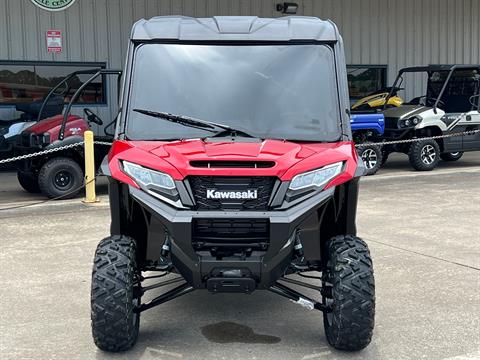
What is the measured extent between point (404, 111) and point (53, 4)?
8040 millimetres

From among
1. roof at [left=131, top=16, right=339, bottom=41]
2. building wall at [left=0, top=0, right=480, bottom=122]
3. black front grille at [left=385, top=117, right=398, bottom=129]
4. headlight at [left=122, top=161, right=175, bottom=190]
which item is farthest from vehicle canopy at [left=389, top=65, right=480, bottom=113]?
headlight at [left=122, top=161, right=175, bottom=190]

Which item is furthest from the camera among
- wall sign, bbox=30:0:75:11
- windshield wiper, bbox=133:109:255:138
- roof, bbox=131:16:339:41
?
wall sign, bbox=30:0:75:11

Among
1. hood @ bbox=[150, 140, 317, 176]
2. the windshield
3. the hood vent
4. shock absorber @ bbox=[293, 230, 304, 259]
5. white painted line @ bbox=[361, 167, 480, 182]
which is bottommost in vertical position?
white painted line @ bbox=[361, 167, 480, 182]

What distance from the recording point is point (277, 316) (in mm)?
4457

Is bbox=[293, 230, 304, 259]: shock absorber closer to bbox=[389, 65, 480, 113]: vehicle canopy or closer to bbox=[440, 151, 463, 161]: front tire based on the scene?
bbox=[389, 65, 480, 113]: vehicle canopy

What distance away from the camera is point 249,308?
464cm

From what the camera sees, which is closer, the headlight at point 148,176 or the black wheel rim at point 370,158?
the headlight at point 148,176

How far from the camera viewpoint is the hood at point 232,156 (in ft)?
11.6

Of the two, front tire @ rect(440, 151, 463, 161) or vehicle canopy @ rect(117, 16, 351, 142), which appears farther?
front tire @ rect(440, 151, 463, 161)

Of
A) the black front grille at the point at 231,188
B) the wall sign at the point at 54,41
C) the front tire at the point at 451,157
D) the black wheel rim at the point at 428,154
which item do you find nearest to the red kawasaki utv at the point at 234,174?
the black front grille at the point at 231,188

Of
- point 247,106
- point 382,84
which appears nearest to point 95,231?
point 247,106

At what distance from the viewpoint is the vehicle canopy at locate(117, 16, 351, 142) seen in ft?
13.4

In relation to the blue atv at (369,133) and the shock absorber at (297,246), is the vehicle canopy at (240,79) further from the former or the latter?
the blue atv at (369,133)

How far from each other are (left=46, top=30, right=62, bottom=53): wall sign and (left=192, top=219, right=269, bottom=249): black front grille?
37.9 ft
